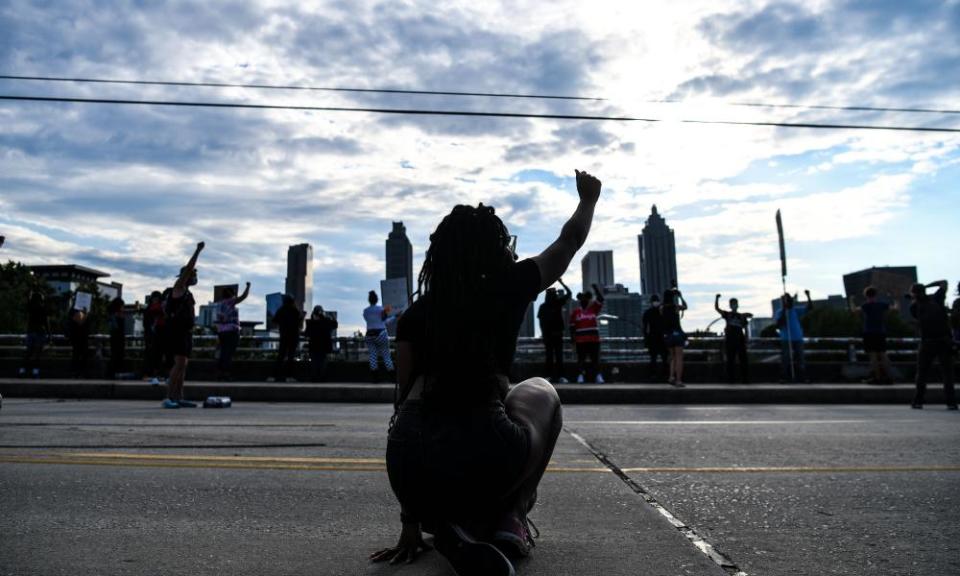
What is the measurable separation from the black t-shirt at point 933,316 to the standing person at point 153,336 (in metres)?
12.3

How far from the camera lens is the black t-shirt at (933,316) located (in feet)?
36.2

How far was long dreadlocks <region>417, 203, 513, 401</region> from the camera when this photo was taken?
8.61 feet

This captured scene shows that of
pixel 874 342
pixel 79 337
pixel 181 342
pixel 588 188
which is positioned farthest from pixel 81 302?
pixel 874 342

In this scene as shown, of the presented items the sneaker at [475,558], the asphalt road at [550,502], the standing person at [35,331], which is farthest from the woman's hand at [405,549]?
the standing person at [35,331]

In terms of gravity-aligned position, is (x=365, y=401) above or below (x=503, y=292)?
below

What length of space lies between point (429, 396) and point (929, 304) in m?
11.0

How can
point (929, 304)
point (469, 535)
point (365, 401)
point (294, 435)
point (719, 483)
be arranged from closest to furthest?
point (469, 535), point (719, 483), point (294, 435), point (929, 304), point (365, 401)

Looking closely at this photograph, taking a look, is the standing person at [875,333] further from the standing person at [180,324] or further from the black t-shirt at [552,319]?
the standing person at [180,324]

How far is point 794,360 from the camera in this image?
16500mm

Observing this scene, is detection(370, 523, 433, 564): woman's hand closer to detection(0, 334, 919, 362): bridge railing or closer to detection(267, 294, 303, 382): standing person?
detection(267, 294, 303, 382): standing person

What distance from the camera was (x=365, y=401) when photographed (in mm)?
12898

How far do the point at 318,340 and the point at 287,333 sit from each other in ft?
2.36

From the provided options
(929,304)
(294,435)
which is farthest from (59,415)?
(929,304)

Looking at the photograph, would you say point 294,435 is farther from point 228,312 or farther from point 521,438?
point 228,312
